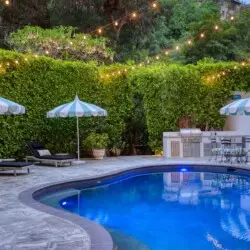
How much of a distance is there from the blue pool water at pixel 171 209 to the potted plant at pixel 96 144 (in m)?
3.55

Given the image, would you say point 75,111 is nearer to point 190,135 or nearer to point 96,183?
point 96,183

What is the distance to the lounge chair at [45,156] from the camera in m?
13.6

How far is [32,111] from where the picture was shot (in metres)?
14.8

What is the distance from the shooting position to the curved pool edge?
528cm

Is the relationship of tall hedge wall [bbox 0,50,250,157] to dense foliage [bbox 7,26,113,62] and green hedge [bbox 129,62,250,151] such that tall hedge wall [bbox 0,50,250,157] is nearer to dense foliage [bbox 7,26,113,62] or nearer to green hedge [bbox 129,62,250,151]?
green hedge [bbox 129,62,250,151]

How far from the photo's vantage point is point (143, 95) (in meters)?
17.4

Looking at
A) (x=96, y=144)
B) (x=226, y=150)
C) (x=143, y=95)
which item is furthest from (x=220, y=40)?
(x=96, y=144)

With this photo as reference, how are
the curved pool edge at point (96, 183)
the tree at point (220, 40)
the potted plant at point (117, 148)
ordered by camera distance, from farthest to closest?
the tree at point (220, 40), the potted plant at point (117, 148), the curved pool edge at point (96, 183)

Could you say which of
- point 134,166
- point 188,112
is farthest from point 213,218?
point 188,112

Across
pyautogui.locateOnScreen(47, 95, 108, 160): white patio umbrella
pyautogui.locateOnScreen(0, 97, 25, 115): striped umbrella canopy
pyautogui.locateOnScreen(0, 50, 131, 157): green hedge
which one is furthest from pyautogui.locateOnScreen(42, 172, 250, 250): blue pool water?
pyautogui.locateOnScreen(0, 50, 131, 157): green hedge

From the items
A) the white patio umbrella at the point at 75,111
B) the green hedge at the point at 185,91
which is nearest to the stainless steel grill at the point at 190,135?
the green hedge at the point at 185,91

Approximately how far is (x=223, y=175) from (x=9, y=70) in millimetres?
7866

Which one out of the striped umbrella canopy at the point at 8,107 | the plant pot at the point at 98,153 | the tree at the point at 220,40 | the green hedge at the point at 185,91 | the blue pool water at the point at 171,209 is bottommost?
the blue pool water at the point at 171,209

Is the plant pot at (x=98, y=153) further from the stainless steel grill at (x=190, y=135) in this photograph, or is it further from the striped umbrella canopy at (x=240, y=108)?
the striped umbrella canopy at (x=240, y=108)
